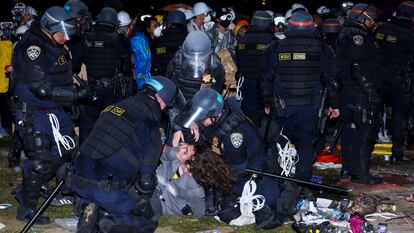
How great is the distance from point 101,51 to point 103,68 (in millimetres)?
243

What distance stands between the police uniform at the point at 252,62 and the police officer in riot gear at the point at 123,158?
384 cm

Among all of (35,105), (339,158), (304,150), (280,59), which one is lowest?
(339,158)

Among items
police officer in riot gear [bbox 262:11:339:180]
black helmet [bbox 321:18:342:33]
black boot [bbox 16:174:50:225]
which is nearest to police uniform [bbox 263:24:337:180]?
police officer in riot gear [bbox 262:11:339:180]

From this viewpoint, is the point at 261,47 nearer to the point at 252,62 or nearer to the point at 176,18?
the point at 252,62

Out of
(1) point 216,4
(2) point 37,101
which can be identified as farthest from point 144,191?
(1) point 216,4

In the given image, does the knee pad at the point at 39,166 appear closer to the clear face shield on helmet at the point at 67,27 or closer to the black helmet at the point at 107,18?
the clear face shield on helmet at the point at 67,27

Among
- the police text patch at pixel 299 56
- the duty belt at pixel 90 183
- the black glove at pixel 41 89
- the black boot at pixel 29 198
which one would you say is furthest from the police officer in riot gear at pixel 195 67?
the black boot at pixel 29 198

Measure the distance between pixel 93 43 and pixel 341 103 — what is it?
11.7 ft

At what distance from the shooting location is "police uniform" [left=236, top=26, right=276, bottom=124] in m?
10.3

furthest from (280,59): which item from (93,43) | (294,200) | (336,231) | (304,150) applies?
(93,43)

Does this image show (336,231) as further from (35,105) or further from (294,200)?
(35,105)

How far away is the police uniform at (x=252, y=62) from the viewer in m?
10.3

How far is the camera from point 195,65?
7.82 metres

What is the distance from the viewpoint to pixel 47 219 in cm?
758
